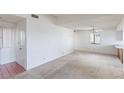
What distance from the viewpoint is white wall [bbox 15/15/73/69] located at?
14.5 ft

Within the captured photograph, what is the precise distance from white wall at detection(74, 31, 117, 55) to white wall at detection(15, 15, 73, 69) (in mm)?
3982

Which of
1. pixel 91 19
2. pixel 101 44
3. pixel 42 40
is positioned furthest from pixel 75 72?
pixel 101 44

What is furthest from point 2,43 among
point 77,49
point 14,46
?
point 77,49

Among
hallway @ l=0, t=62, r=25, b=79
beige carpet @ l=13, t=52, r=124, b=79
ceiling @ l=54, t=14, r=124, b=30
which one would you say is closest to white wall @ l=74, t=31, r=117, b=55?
ceiling @ l=54, t=14, r=124, b=30

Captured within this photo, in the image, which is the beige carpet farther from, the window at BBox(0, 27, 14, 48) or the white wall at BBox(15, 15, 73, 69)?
the window at BBox(0, 27, 14, 48)

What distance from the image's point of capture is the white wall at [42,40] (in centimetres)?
441

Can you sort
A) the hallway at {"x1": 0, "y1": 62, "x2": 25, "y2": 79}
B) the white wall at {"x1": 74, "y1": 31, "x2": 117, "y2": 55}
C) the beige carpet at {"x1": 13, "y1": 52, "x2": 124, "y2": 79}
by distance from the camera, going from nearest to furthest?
the beige carpet at {"x1": 13, "y1": 52, "x2": 124, "y2": 79} → the hallway at {"x1": 0, "y1": 62, "x2": 25, "y2": 79} → the white wall at {"x1": 74, "y1": 31, "x2": 117, "y2": 55}

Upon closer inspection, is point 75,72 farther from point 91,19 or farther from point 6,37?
point 6,37

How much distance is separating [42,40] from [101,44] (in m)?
6.05

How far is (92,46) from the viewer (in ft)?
32.2

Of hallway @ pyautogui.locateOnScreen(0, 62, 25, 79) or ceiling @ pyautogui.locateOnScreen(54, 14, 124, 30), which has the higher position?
ceiling @ pyautogui.locateOnScreen(54, 14, 124, 30)

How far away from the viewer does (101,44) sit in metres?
9.12
